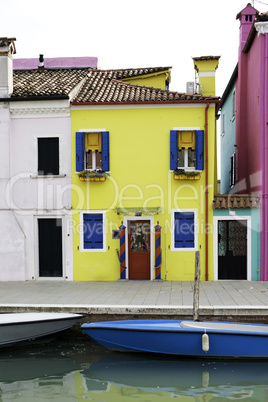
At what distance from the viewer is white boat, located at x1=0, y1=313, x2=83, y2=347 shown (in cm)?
1073

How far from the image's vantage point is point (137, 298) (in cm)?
1234

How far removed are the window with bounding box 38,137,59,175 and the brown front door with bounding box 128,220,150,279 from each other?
319 cm

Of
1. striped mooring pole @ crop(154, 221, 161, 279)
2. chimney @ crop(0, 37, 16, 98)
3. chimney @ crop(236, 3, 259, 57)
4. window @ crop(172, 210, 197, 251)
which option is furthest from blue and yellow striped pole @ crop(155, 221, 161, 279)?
chimney @ crop(236, 3, 259, 57)

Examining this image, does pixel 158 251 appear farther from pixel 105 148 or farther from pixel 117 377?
pixel 117 377

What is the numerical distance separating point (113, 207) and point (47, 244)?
257 centimetres

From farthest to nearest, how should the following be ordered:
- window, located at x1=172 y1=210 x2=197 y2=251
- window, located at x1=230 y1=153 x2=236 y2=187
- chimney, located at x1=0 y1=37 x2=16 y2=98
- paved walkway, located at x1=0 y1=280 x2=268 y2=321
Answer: window, located at x1=230 y1=153 x2=236 y2=187
chimney, located at x1=0 y1=37 x2=16 y2=98
window, located at x1=172 y1=210 x2=197 y2=251
paved walkway, located at x1=0 y1=280 x2=268 y2=321

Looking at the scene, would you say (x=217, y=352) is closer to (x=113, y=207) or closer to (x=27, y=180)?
(x=113, y=207)

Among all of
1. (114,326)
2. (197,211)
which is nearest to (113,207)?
(197,211)

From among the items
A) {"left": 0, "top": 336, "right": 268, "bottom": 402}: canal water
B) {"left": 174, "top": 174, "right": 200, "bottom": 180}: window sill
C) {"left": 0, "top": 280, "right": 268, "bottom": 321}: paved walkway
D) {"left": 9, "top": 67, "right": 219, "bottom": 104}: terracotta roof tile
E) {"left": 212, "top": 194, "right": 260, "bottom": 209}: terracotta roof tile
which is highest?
{"left": 9, "top": 67, "right": 219, "bottom": 104}: terracotta roof tile

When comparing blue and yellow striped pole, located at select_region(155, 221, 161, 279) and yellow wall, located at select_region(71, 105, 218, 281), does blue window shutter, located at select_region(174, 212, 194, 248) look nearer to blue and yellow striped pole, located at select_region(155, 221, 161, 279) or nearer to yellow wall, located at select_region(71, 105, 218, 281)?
yellow wall, located at select_region(71, 105, 218, 281)

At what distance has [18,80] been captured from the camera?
1775cm

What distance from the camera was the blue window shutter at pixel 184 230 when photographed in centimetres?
1554

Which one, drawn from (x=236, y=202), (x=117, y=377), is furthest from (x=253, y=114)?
(x=117, y=377)

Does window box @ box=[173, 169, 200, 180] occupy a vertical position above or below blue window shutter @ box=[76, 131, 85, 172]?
below
